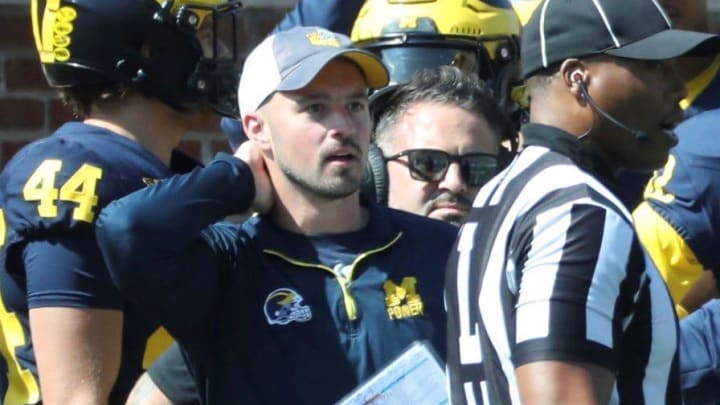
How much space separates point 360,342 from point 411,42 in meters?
1.52

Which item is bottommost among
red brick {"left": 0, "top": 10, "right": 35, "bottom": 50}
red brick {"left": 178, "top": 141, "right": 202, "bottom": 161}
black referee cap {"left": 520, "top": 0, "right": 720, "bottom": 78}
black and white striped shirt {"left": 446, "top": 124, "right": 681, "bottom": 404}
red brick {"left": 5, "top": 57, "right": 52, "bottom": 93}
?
red brick {"left": 178, "top": 141, "right": 202, "bottom": 161}

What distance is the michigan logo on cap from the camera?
3725mm

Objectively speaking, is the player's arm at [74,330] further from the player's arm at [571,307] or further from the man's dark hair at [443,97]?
the player's arm at [571,307]

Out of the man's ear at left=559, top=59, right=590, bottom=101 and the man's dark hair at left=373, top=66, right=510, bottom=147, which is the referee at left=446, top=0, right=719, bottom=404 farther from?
the man's dark hair at left=373, top=66, right=510, bottom=147

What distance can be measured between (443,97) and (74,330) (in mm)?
1054

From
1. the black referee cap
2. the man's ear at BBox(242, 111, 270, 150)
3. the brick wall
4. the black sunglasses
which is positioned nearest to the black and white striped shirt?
the black referee cap

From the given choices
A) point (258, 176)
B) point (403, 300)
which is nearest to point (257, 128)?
point (258, 176)

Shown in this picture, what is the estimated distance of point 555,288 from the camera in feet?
9.28

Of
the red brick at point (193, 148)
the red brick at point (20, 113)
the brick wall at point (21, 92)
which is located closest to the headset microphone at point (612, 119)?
the brick wall at point (21, 92)

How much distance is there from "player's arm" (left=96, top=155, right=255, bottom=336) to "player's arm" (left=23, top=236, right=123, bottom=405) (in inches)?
7.8

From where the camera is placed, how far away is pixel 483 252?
119 inches

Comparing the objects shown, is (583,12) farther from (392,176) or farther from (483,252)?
(392,176)

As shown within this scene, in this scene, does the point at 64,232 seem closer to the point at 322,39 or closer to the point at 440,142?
the point at 322,39

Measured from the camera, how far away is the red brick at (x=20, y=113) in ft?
18.4
